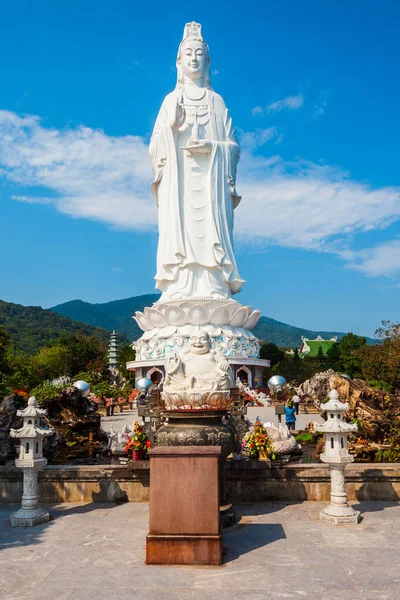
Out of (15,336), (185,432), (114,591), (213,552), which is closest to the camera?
(114,591)

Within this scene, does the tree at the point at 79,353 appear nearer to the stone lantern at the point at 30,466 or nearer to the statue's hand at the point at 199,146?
the statue's hand at the point at 199,146

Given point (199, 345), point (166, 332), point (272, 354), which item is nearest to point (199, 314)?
point (166, 332)

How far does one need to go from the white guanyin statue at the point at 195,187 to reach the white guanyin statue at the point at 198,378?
16029mm

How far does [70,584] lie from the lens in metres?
3.80

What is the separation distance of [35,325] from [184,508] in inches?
3238

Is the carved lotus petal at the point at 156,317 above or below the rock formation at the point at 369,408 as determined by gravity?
above

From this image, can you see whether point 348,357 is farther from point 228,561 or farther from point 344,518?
point 228,561

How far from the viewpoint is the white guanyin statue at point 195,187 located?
22312 millimetres

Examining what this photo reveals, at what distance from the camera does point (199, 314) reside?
21.8 m

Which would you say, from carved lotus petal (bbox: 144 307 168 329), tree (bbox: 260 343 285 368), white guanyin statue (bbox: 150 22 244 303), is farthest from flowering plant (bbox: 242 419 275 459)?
tree (bbox: 260 343 285 368)

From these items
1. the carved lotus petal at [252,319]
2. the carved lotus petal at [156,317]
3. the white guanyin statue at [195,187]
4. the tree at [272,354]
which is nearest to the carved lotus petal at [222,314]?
the white guanyin statue at [195,187]

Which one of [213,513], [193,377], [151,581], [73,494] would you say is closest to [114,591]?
[151,581]

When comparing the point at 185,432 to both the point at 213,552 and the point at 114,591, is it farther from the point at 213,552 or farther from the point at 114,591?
the point at 114,591

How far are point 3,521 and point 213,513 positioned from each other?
2700 millimetres
